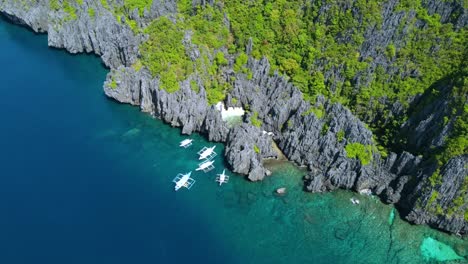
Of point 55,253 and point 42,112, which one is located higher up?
point 42,112

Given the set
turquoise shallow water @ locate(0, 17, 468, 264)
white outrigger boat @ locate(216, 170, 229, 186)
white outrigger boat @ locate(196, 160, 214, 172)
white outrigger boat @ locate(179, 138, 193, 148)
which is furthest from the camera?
white outrigger boat @ locate(179, 138, 193, 148)

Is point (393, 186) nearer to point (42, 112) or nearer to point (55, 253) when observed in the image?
point (55, 253)

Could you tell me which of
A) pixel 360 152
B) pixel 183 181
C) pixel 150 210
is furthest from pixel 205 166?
pixel 360 152

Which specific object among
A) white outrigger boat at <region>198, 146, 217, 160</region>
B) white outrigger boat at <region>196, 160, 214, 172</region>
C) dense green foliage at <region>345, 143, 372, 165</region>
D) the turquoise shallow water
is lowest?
the turquoise shallow water

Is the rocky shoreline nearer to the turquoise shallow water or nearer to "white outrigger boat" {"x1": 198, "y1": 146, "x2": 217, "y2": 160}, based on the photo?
the turquoise shallow water

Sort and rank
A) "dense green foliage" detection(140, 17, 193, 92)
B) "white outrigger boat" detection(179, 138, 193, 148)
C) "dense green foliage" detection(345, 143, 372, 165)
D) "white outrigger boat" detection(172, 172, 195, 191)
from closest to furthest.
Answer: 1. "dense green foliage" detection(345, 143, 372, 165)
2. "white outrigger boat" detection(172, 172, 195, 191)
3. "white outrigger boat" detection(179, 138, 193, 148)
4. "dense green foliage" detection(140, 17, 193, 92)

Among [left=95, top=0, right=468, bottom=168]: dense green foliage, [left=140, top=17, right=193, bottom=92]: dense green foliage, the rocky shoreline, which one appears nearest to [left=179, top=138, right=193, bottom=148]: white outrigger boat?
the rocky shoreline

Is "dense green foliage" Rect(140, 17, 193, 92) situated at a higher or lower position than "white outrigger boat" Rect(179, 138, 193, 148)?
higher

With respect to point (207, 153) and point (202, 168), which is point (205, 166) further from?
point (207, 153)

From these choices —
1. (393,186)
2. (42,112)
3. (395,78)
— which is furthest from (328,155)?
(42,112)
